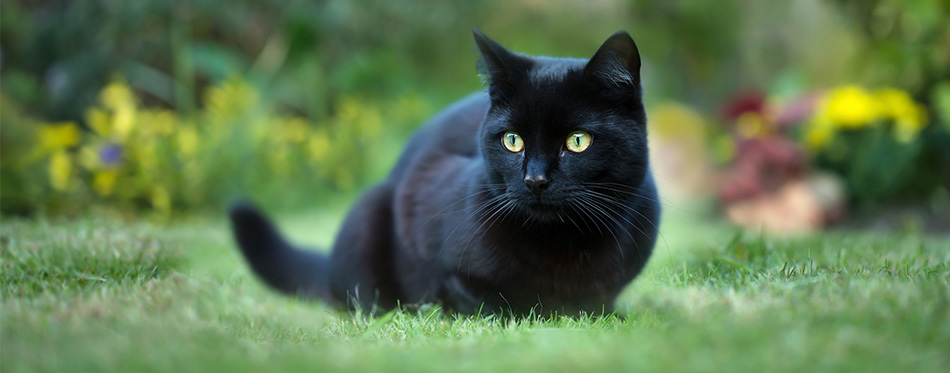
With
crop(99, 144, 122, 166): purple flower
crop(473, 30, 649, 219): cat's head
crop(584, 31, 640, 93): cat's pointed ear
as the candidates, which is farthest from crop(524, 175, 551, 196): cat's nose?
crop(99, 144, 122, 166): purple flower

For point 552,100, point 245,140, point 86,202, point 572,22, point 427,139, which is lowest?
point 86,202

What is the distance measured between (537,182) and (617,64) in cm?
36

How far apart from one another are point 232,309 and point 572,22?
5.68 m

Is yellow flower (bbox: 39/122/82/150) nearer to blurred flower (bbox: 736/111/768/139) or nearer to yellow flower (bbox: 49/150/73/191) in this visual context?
yellow flower (bbox: 49/150/73/191)

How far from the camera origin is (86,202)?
387cm

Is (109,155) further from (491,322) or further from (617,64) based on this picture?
(617,64)

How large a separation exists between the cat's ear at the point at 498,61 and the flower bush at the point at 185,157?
1.87 m

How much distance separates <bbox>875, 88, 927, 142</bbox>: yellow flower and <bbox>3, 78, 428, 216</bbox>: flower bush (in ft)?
11.7

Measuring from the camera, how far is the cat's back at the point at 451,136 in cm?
208

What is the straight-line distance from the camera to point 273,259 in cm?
247

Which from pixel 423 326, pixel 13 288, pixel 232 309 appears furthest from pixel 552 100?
pixel 13 288

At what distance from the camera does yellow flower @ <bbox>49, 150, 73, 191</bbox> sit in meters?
3.67

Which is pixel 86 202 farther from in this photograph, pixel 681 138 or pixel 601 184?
pixel 681 138

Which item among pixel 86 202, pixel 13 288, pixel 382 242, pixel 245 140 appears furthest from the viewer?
pixel 245 140
